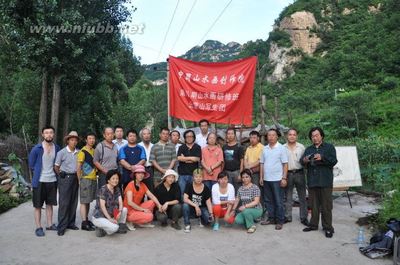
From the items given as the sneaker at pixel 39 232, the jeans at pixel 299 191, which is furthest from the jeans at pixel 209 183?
the sneaker at pixel 39 232

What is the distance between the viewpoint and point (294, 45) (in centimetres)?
4488

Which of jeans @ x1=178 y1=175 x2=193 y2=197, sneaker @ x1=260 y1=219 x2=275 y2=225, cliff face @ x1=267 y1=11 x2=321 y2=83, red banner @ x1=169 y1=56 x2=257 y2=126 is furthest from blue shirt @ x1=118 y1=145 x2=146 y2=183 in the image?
cliff face @ x1=267 y1=11 x2=321 y2=83

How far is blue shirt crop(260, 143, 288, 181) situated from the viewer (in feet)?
19.1

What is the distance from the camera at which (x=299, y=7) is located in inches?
1889

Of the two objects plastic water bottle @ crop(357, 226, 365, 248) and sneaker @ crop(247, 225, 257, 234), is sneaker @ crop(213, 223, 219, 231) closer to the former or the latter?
sneaker @ crop(247, 225, 257, 234)

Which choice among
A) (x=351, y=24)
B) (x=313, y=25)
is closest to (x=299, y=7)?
(x=313, y=25)

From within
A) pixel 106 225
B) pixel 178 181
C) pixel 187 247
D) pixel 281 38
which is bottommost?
pixel 187 247

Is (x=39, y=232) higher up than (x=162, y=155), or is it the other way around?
(x=162, y=155)

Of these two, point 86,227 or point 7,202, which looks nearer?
point 86,227

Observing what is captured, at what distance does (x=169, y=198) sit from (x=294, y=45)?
42577 millimetres

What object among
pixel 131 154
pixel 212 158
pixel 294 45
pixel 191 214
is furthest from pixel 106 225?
pixel 294 45

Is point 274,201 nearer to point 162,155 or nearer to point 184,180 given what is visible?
point 184,180

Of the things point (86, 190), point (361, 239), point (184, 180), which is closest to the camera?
point (361, 239)

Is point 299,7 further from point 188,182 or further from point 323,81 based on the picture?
point 188,182
